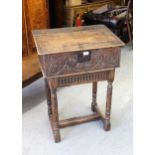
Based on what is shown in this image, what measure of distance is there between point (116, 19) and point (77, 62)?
198 centimetres

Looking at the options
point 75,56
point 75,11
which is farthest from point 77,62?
point 75,11

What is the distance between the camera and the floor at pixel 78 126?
172 cm

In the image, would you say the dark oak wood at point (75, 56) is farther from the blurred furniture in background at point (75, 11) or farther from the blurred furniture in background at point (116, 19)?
the blurred furniture in background at point (75, 11)

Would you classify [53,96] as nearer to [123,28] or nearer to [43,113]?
[43,113]

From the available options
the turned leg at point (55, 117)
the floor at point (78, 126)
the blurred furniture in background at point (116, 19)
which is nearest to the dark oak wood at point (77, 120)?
the floor at point (78, 126)

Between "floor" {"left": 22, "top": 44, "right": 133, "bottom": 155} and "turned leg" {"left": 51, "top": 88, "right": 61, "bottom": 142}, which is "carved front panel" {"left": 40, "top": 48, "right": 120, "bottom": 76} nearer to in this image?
"turned leg" {"left": 51, "top": 88, "right": 61, "bottom": 142}

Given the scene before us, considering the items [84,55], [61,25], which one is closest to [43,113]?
[84,55]

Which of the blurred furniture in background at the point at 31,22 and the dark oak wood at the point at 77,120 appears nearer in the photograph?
the dark oak wood at the point at 77,120

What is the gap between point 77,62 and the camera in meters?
1.48

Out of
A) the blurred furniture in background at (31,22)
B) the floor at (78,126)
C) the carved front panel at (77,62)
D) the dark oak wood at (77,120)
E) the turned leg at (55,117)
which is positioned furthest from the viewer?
the blurred furniture in background at (31,22)

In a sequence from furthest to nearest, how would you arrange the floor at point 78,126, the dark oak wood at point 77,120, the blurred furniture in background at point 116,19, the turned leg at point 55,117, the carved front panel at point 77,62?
the blurred furniture in background at point 116,19, the dark oak wood at point 77,120, the floor at point 78,126, the turned leg at point 55,117, the carved front panel at point 77,62

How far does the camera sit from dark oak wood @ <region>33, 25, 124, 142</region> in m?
1.44

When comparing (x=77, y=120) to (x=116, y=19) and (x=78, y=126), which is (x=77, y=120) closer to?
(x=78, y=126)
